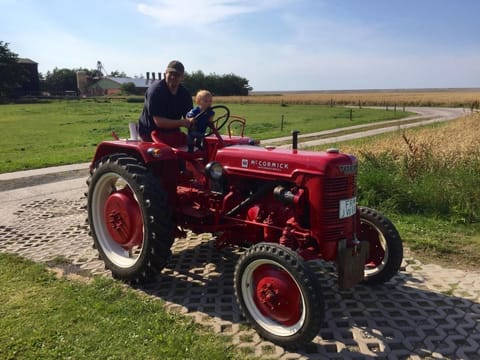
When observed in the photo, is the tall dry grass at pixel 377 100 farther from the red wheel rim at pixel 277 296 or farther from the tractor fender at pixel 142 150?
the red wheel rim at pixel 277 296

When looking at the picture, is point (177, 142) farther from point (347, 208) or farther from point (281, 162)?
point (347, 208)

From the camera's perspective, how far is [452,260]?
190 inches

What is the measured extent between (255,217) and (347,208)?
2.55 feet

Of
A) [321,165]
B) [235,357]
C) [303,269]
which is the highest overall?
[321,165]

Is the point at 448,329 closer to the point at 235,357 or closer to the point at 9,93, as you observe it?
the point at 235,357

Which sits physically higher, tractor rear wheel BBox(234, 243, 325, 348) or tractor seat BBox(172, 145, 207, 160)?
tractor seat BBox(172, 145, 207, 160)

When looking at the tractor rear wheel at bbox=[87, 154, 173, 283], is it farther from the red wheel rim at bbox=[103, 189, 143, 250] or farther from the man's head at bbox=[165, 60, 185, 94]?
the man's head at bbox=[165, 60, 185, 94]

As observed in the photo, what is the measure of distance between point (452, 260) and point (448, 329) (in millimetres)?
1616

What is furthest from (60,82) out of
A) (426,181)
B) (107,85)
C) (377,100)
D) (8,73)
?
(426,181)

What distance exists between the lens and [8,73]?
63.8 m

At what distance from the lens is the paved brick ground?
10.4 feet

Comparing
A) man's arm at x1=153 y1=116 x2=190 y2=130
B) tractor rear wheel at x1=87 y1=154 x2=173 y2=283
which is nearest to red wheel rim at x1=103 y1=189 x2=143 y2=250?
tractor rear wheel at x1=87 y1=154 x2=173 y2=283

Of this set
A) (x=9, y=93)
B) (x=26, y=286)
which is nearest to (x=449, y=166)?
(x=26, y=286)

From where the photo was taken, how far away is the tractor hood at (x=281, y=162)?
3.39 m
